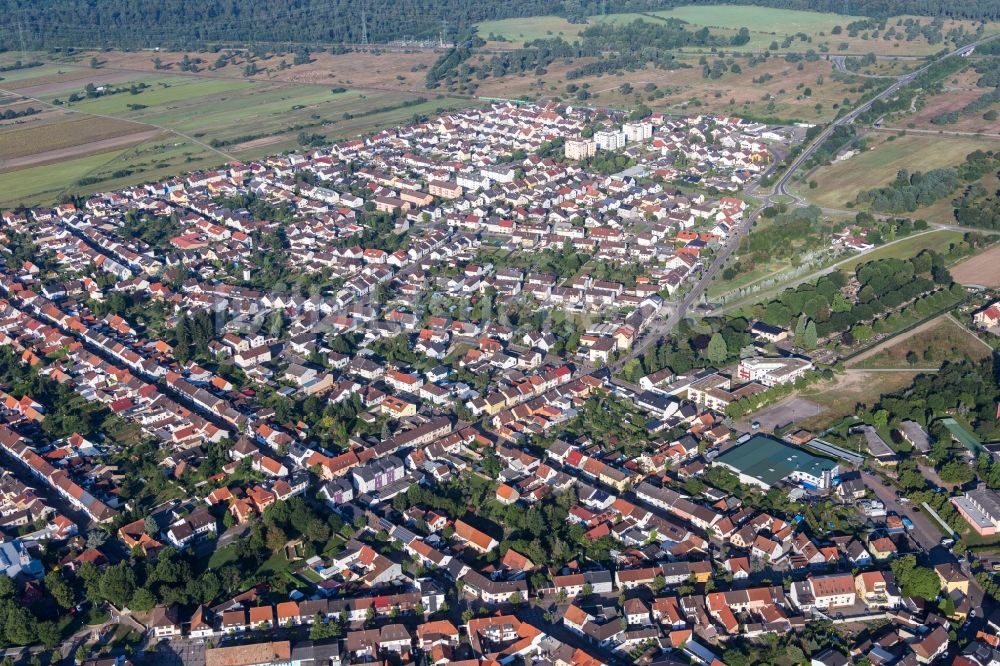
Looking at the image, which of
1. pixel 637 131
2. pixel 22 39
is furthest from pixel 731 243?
pixel 22 39

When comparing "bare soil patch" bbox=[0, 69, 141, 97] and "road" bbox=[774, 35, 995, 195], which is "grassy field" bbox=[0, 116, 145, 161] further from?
"road" bbox=[774, 35, 995, 195]

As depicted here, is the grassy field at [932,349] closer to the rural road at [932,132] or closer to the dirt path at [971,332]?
the dirt path at [971,332]

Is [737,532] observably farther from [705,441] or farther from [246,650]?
[246,650]

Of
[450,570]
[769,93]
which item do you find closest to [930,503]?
[450,570]

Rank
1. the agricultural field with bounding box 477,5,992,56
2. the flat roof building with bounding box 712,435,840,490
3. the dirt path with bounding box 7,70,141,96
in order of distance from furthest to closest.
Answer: the agricultural field with bounding box 477,5,992,56
the dirt path with bounding box 7,70,141,96
the flat roof building with bounding box 712,435,840,490

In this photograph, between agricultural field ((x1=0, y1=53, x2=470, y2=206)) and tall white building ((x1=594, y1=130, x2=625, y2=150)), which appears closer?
agricultural field ((x1=0, y1=53, x2=470, y2=206))

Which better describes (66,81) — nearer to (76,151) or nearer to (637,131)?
(76,151)

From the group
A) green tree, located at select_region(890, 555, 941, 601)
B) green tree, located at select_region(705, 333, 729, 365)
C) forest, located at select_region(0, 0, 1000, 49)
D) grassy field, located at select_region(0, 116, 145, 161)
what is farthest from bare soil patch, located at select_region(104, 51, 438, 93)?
green tree, located at select_region(890, 555, 941, 601)
